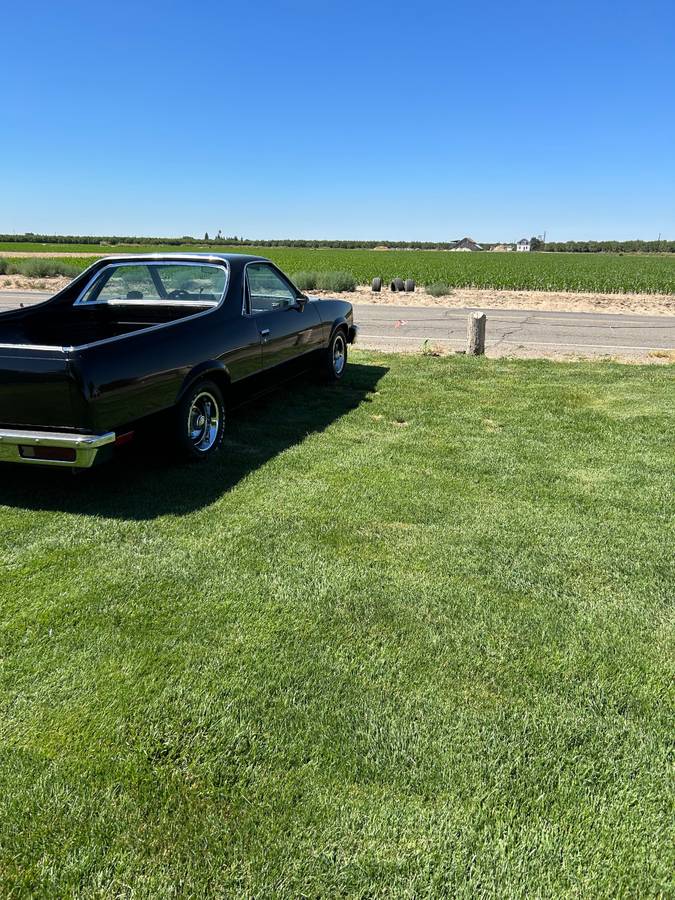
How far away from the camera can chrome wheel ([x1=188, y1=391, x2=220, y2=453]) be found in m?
4.89

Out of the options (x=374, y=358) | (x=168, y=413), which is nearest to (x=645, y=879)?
(x=168, y=413)

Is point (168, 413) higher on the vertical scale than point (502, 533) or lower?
higher

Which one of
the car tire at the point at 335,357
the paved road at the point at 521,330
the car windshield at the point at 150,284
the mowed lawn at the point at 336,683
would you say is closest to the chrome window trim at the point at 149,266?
the car windshield at the point at 150,284

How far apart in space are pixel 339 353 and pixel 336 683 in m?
5.99

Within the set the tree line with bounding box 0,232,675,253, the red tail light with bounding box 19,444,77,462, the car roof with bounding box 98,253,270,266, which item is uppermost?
the tree line with bounding box 0,232,675,253

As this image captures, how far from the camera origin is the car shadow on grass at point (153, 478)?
163 inches

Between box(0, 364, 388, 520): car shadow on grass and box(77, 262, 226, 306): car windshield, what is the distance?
4.32ft

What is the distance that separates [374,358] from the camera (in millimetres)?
9914

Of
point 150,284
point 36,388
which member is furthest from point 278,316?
point 36,388

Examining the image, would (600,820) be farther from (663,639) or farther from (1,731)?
(1,731)

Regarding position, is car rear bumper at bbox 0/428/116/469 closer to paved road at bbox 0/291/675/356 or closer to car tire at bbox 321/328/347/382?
car tire at bbox 321/328/347/382

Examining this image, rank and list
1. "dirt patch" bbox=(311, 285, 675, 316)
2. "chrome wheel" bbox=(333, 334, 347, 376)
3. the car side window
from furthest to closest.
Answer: "dirt patch" bbox=(311, 285, 675, 316) < "chrome wheel" bbox=(333, 334, 347, 376) < the car side window

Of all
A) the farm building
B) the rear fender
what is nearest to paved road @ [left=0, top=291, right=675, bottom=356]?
the rear fender

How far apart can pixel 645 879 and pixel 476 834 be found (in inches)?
18.6
